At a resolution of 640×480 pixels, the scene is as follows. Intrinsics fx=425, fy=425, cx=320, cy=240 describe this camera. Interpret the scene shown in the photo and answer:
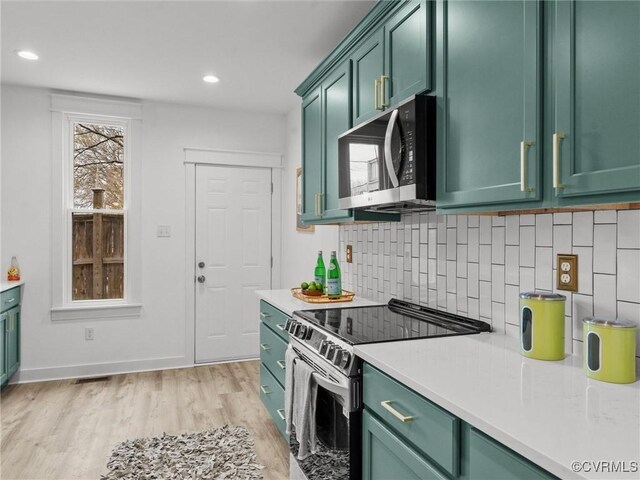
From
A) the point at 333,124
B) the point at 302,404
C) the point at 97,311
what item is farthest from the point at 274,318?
the point at 97,311

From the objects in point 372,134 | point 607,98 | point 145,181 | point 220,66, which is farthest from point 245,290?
point 607,98

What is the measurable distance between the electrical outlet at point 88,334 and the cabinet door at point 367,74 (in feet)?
10.5

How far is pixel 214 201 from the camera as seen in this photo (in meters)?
4.37

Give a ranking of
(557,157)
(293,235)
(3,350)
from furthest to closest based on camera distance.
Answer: (293,235) → (3,350) → (557,157)

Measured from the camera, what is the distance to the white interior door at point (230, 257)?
4324 mm

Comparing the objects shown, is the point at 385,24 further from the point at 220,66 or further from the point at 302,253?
the point at 302,253

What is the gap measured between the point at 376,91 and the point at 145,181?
113 inches

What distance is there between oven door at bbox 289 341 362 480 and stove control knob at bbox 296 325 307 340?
52 millimetres

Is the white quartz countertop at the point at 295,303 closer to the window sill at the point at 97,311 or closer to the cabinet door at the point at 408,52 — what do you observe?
the cabinet door at the point at 408,52

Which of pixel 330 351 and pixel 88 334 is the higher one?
pixel 330 351

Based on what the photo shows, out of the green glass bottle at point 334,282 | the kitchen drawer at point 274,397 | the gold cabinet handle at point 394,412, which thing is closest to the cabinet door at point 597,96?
the gold cabinet handle at point 394,412

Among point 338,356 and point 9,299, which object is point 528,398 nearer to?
point 338,356

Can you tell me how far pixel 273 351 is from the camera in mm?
2709

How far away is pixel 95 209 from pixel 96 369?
1492mm
